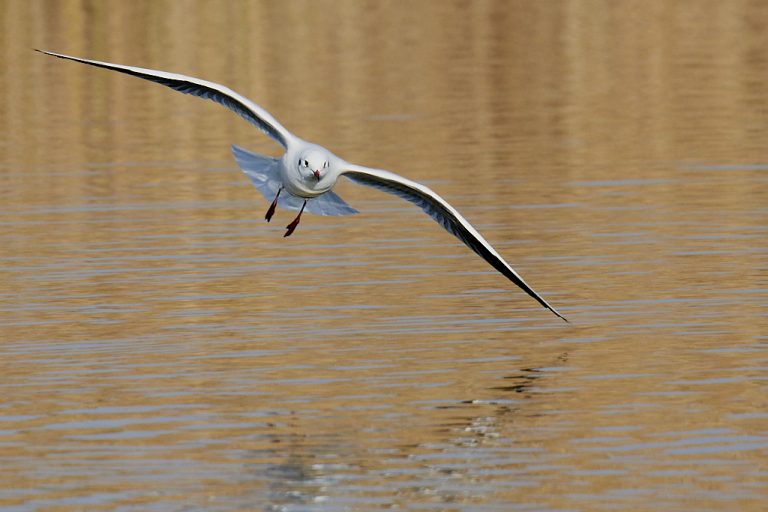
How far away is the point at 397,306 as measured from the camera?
18594mm

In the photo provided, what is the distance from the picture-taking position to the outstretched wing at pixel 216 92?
1702cm

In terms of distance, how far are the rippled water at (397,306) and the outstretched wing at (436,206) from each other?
27.5 inches

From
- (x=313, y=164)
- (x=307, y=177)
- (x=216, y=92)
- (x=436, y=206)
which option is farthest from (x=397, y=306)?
(x=216, y=92)

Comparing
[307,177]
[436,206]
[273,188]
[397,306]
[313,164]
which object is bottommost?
[397,306]

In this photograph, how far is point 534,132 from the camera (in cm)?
3203

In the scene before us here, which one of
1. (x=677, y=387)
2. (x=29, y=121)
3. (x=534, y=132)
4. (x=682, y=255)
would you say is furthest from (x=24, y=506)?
(x=29, y=121)

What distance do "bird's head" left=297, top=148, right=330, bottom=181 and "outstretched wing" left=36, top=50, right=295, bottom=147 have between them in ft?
1.27

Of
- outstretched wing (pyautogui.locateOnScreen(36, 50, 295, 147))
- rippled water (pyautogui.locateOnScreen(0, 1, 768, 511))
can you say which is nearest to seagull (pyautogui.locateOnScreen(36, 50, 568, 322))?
outstretched wing (pyautogui.locateOnScreen(36, 50, 295, 147))

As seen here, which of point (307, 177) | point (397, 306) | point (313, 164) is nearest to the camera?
point (313, 164)

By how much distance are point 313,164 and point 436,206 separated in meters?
1.12

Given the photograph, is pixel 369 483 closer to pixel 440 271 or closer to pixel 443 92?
pixel 440 271

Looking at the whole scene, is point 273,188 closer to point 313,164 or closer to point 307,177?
point 307,177

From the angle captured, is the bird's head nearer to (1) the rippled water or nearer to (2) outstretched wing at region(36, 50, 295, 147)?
(2) outstretched wing at region(36, 50, 295, 147)

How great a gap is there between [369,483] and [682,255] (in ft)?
29.4
